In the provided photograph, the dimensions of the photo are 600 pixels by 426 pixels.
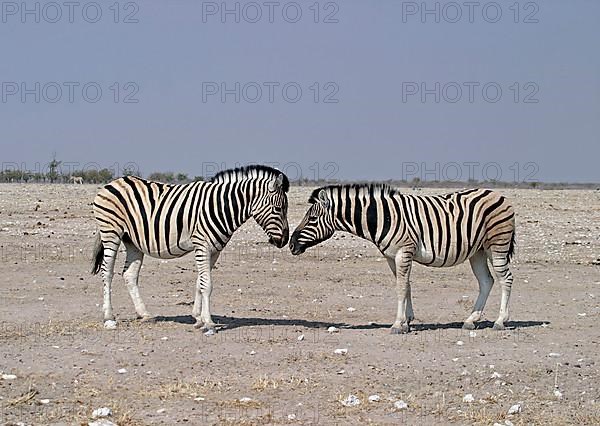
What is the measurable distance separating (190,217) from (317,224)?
5.55 ft

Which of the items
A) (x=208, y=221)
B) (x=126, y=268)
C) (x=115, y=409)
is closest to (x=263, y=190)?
(x=208, y=221)

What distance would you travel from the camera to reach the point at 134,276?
1250cm

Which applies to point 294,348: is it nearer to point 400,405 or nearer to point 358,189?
point 400,405

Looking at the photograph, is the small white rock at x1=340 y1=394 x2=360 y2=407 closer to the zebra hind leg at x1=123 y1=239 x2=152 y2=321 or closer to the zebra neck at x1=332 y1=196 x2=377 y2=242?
the zebra neck at x1=332 y1=196 x2=377 y2=242

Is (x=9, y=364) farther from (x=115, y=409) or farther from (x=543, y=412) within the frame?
(x=543, y=412)

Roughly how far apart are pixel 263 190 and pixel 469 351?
3.50 meters

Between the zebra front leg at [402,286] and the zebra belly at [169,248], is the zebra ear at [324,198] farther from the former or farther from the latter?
the zebra belly at [169,248]

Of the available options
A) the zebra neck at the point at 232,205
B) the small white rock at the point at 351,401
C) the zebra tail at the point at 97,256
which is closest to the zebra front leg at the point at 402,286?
the zebra neck at the point at 232,205

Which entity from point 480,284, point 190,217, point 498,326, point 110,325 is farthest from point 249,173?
point 498,326

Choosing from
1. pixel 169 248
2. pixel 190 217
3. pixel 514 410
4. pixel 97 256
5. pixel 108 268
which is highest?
pixel 190 217

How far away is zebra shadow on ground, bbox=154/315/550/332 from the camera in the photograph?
474 inches

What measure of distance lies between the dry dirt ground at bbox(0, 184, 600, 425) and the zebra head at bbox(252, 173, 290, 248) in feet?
4.14

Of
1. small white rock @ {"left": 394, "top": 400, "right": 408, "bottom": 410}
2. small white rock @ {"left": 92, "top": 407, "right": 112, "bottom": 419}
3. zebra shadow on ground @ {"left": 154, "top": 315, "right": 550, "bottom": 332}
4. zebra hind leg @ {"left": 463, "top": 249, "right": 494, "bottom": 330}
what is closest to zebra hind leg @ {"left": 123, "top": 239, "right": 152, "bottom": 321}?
zebra shadow on ground @ {"left": 154, "top": 315, "right": 550, "bottom": 332}

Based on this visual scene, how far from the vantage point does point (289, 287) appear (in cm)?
1577
